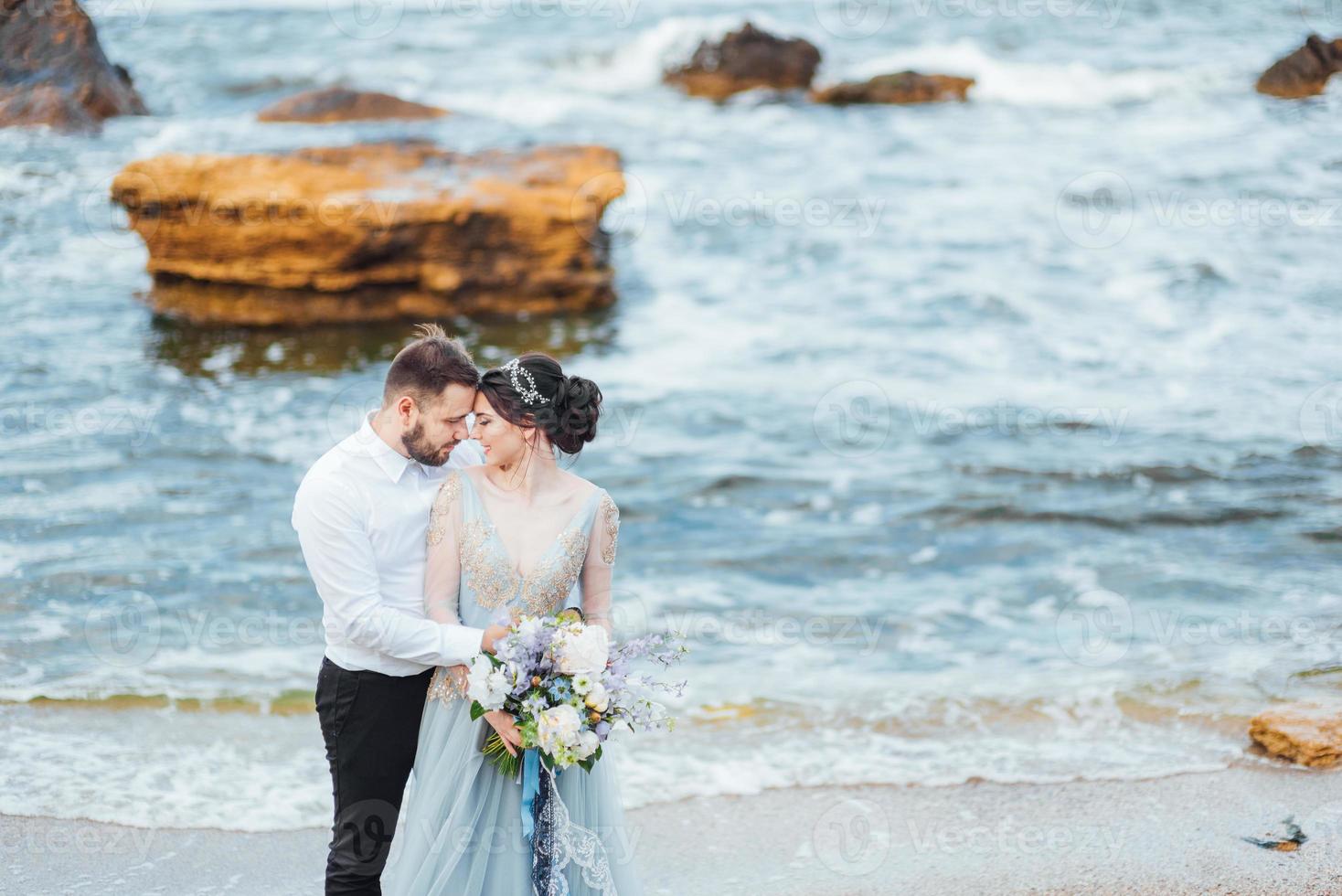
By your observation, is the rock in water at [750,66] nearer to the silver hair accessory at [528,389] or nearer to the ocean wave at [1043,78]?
the ocean wave at [1043,78]

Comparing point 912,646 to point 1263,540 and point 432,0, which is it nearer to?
point 1263,540

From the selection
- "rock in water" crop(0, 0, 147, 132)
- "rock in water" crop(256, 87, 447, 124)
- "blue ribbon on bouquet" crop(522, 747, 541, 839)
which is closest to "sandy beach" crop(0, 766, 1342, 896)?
"blue ribbon on bouquet" crop(522, 747, 541, 839)

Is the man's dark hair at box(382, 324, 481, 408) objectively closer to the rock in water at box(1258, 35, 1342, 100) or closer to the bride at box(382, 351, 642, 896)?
the bride at box(382, 351, 642, 896)

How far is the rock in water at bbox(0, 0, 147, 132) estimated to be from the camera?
1480 centimetres

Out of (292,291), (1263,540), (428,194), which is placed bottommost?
(1263,540)

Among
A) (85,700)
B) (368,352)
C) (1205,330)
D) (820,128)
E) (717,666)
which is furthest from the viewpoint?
(820,128)

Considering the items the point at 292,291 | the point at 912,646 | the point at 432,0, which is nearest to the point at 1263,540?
the point at 912,646

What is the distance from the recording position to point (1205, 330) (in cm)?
1266

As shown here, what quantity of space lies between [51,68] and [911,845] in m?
14.9

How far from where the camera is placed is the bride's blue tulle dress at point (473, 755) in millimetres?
3596

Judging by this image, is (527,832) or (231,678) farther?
(231,678)

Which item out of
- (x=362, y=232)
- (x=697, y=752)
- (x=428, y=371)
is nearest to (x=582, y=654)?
(x=428, y=371)

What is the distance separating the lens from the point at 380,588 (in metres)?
3.63

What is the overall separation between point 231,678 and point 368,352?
5235mm
